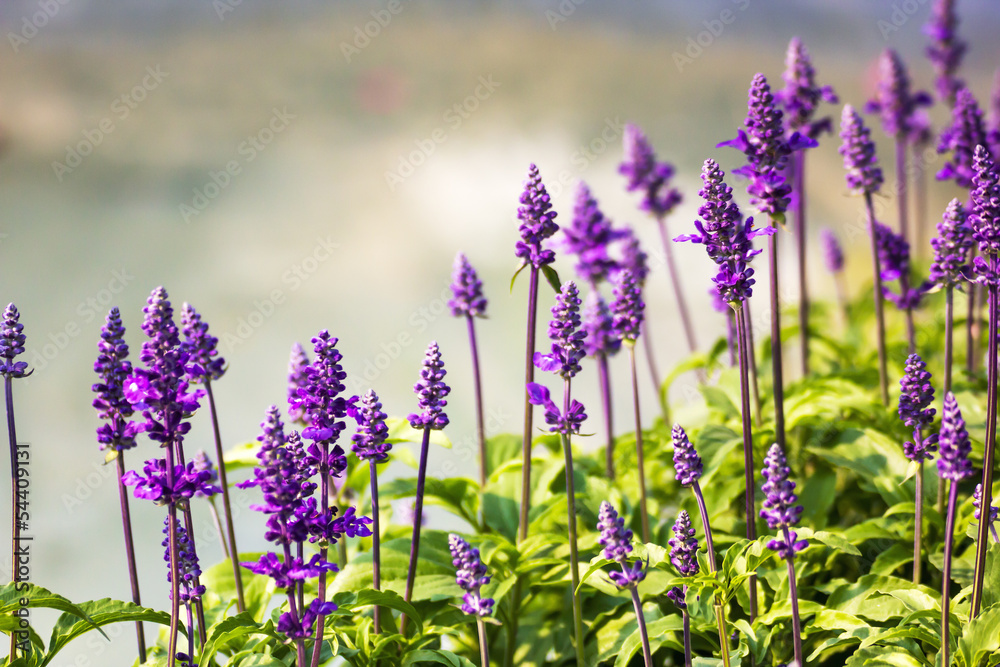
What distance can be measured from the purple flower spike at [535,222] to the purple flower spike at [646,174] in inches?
72.2

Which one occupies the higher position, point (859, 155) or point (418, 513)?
point (859, 155)

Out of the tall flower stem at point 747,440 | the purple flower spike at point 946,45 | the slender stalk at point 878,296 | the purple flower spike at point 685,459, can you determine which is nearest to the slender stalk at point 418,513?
the purple flower spike at point 685,459

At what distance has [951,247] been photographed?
3201mm

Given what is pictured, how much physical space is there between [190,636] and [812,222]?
24.9 feet

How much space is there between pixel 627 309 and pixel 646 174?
5.73 feet

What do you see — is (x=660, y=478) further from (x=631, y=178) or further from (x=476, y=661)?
(x=631, y=178)

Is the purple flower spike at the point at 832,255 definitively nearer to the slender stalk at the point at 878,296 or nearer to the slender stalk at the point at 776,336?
the slender stalk at the point at 878,296

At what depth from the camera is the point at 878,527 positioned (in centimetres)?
319

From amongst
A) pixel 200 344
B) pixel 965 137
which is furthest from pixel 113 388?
pixel 965 137

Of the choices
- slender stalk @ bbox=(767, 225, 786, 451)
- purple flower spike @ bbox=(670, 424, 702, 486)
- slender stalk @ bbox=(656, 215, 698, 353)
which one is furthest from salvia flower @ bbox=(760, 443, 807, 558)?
slender stalk @ bbox=(656, 215, 698, 353)

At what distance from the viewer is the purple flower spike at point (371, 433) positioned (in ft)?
8.54

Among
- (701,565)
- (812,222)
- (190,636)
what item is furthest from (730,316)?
(812,222)

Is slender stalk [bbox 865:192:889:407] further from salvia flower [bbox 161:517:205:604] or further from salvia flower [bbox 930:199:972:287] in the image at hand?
salvia flower [bbox 161:517:205:604]

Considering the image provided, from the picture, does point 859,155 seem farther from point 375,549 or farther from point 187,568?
point 187,568
